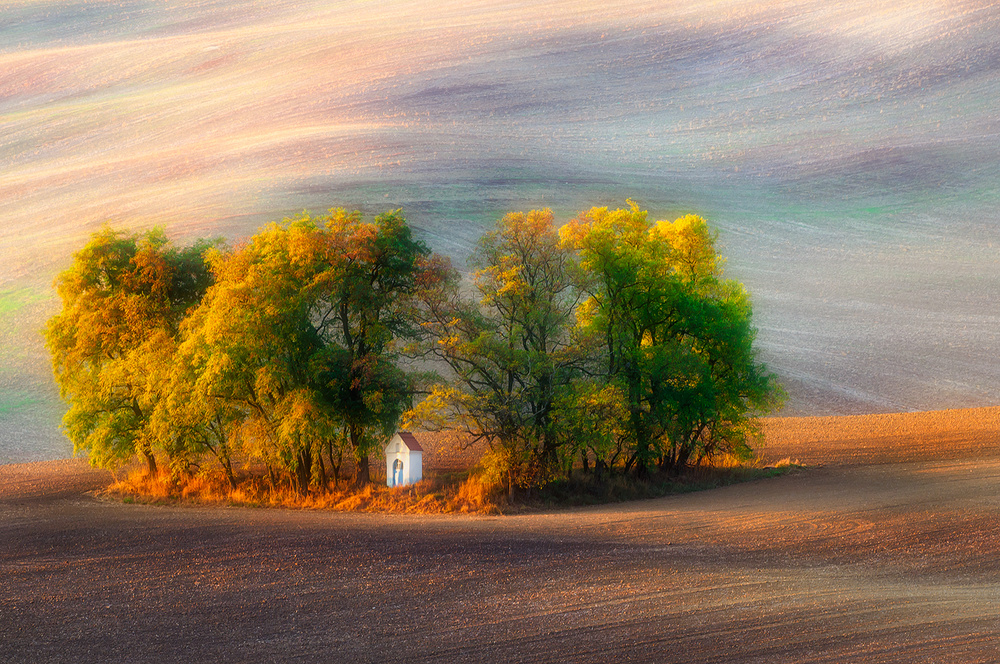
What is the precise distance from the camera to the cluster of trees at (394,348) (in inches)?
1412

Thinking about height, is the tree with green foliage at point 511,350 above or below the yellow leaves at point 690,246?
below

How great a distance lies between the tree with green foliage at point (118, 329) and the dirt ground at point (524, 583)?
17.8 feet

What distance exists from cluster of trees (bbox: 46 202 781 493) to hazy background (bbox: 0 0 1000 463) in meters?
23.3

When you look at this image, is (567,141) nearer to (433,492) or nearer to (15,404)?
(15,404)

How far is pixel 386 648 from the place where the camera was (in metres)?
18.2

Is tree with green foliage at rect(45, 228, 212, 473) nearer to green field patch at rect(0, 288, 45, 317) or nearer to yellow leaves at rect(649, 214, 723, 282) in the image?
yellow leaves at rect(649, 214, 723, 282)

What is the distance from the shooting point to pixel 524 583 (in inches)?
889

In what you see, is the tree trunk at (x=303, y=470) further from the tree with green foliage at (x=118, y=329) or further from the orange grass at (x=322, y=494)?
the tree with green foliage at (x=118, y=329)

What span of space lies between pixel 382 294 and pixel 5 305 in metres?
57.5

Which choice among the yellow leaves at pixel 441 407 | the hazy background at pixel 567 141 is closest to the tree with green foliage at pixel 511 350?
the yellow leaves at pixel 441 407

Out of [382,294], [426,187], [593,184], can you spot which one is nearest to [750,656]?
[382,294]

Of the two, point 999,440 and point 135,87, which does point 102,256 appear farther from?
point 135,87

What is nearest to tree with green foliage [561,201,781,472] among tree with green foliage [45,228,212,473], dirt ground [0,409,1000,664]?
dirt ground [0,409,1000,664]

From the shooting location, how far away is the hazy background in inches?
3413
